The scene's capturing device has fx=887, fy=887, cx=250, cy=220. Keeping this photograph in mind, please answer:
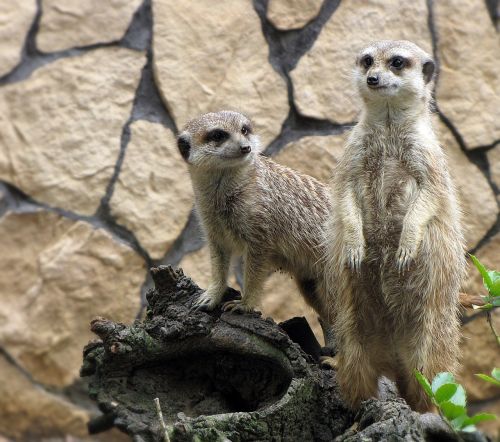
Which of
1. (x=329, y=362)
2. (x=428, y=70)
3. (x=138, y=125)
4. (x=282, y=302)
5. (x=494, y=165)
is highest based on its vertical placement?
(x=428, y=70)

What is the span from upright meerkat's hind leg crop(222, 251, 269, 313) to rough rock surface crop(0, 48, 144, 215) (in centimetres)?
177

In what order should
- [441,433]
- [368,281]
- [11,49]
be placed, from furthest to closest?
[11,49]
[368,281]
[441,433]

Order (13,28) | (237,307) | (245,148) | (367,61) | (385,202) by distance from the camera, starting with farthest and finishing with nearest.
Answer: (13,28)
(245,148)
(367,61)
(237,307)
(385,202)

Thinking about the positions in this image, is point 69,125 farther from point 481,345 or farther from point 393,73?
point 481,345

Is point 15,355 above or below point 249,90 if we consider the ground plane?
below

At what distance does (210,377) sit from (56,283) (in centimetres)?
221

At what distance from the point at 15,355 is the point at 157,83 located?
5.36 ft

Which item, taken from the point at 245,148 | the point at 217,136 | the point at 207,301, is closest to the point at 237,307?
the point at 207,301

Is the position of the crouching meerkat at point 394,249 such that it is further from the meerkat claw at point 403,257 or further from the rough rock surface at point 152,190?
the rough rock surface at point 152,190

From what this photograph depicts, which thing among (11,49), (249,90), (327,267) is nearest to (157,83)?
→ (249,90)

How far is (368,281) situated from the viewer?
2703 millimetres

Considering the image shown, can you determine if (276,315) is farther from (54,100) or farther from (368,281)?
(368,281)

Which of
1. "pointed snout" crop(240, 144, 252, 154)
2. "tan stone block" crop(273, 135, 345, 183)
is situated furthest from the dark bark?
"tan stone block" crop(273, 135, 345, 183)

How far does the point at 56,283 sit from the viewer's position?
4672mm
